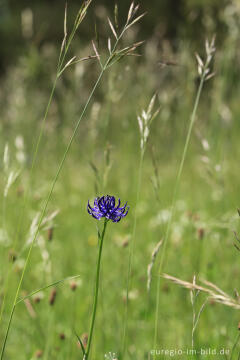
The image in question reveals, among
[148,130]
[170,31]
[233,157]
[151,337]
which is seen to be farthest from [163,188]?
[170,31]

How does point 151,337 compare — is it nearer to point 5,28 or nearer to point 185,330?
point 185,330

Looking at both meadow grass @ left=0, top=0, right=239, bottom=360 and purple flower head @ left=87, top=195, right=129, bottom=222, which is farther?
meadow grass @ left=0, top=0, right=239, bottom=360

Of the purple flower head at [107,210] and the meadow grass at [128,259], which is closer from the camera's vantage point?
the purple flower head at [107,210]

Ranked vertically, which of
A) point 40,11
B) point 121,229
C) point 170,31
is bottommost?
point 121,229

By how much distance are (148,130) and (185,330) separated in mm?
977

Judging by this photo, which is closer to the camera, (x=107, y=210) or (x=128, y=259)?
(x=107, y=210)

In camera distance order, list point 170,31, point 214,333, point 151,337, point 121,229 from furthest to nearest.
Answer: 1. point 170,31
2. point 121,229
3. point 151,337
4. point 214,333

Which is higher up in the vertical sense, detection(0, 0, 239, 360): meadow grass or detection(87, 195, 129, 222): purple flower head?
detection(87, 195, 129, 222): purple flower head

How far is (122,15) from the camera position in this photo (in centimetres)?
1062

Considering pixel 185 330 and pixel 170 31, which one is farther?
pixel 170 31

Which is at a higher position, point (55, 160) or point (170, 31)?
point (170, 31)

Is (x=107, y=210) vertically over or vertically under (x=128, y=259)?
over

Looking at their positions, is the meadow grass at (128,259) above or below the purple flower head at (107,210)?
below

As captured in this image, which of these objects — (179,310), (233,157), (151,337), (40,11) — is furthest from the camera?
(40,11)
